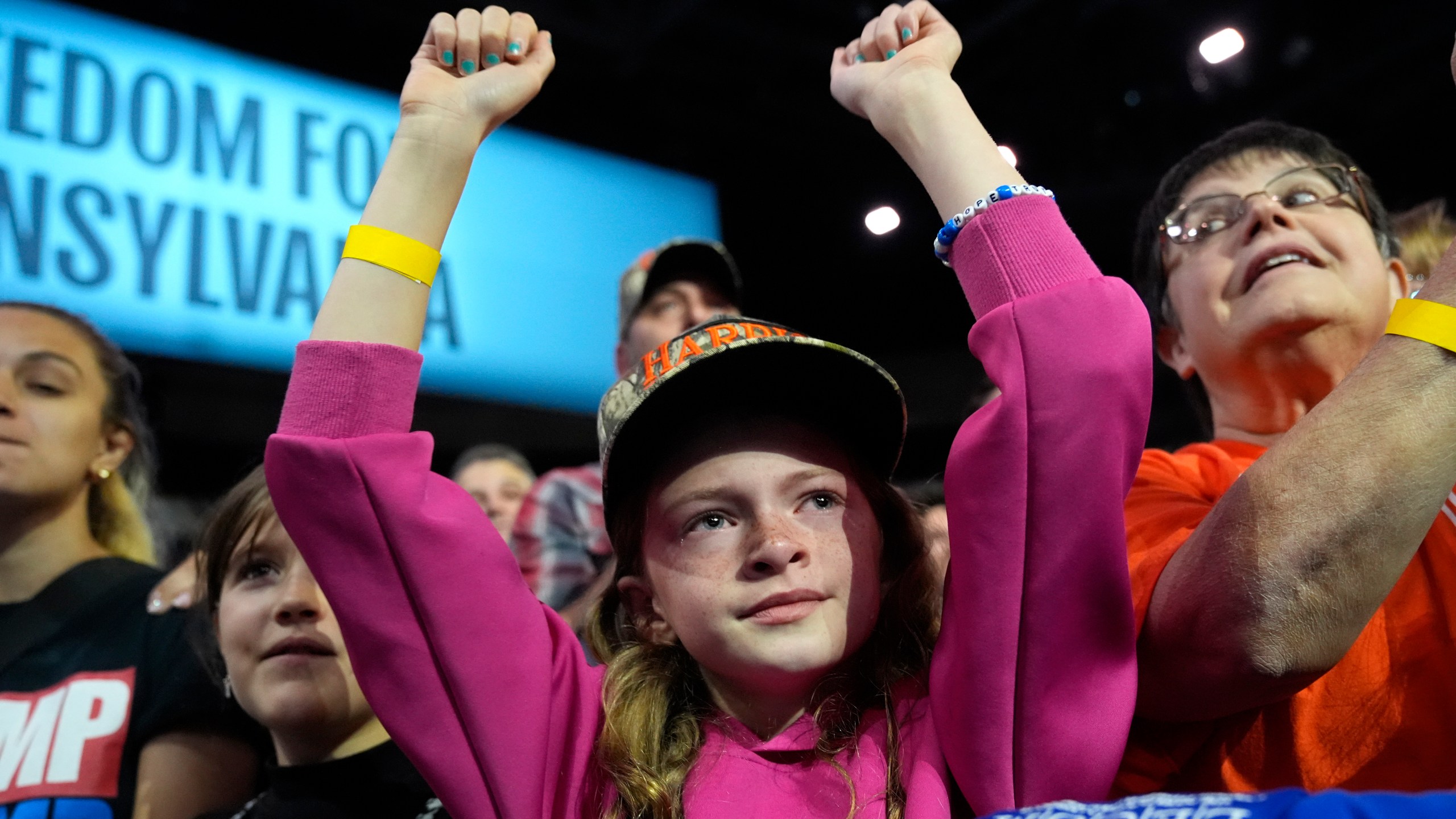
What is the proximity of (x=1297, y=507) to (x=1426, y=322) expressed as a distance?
0.16 m

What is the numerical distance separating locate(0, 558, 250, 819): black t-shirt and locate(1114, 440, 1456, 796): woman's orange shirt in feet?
3.92

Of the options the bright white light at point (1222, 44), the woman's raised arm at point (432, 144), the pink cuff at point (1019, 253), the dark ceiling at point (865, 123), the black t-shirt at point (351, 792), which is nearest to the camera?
the pink cuff at point (1019, 253)

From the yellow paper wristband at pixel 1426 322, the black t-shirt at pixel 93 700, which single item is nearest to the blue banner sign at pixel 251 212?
the black t-shirt at pixel 93 700

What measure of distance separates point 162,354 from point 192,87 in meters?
0.84

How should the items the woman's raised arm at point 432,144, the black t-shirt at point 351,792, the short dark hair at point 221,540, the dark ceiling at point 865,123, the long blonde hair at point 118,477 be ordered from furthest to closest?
1. the dark ceiling at point 865,123
2. the long blonde hair at point 118,477
3. the short dark hair at point 221,540
4. the black t-shirt at point 351,792
5. the woman's raised arm at point 432,144

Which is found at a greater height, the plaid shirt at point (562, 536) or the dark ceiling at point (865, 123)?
the dark ceiling at point (865, 123)

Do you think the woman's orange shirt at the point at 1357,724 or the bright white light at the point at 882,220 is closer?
the woman's orange shirt at the point at 1357,724

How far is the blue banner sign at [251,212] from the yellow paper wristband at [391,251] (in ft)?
7.38

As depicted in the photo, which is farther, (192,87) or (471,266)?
(471,266)

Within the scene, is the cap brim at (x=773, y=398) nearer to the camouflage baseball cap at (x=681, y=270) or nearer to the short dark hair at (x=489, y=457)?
the camouflage baseball cap at (x=681, y=270)

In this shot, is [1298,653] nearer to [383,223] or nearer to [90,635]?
[383,223]

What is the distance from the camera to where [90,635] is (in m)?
1.48

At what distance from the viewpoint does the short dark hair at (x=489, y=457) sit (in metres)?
3.07

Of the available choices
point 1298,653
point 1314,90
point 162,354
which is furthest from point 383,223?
point 1314,90
